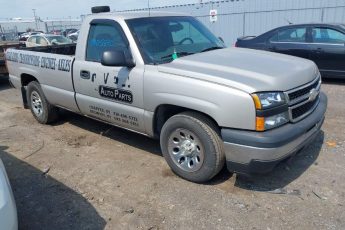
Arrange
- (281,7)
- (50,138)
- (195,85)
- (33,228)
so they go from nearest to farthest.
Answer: (33,228) < (195,85) < (50,138) < (281,7)

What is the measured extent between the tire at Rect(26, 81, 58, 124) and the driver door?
117 centimetres

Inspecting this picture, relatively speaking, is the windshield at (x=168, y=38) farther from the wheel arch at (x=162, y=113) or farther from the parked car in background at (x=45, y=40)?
the parked car in background at (x=45, y=40)

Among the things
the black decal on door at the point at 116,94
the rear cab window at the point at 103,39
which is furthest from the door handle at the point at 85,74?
the black decal on door at the point at 116,94

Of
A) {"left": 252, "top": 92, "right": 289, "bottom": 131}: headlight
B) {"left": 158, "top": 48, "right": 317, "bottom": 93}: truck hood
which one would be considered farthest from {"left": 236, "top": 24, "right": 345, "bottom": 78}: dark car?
{"left": 252, "top": 92, "right": 289, "bottom": 131}: headlight

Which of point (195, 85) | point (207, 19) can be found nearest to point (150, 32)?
point (195, 85)

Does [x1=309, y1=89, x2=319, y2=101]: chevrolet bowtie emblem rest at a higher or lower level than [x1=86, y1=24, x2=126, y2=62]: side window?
lower

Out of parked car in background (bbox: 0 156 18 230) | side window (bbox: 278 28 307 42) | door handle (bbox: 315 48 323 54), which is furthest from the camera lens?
side window (bbox: 278 28 307 42)

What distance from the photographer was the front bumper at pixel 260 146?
10.2 ft

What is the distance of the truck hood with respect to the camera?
3209mm

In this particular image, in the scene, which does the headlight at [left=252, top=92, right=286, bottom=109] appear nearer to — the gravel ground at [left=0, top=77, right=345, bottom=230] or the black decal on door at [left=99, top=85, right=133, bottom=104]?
the gravel ground at [left=0, top=77, right=345, bottom=230]

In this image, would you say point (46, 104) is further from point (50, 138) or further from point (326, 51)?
point (326, 51)

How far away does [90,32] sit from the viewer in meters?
4.67

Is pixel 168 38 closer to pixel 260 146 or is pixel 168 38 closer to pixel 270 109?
pixel 270 109

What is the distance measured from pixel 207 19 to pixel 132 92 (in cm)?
1646
